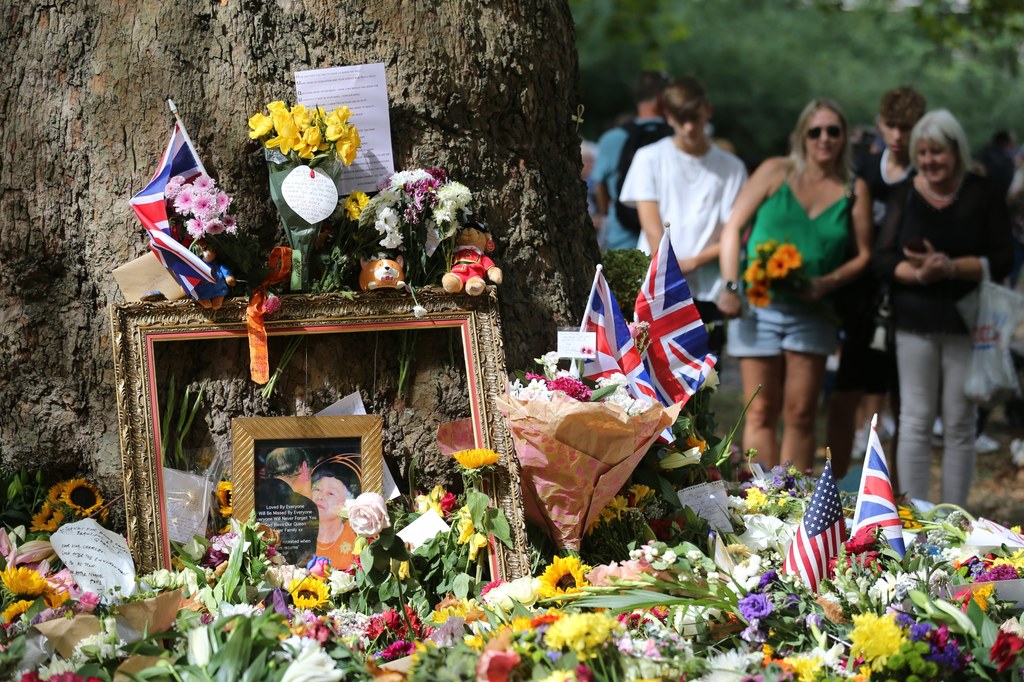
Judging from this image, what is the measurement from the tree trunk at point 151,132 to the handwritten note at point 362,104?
0.04m

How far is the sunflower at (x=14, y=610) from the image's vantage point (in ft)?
8.00

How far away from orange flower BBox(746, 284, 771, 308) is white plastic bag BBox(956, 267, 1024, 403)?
2.73 feet

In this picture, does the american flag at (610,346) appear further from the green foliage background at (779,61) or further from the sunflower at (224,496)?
the green foliage background at (779,61)

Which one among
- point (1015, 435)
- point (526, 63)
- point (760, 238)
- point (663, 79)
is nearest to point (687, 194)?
point (760, 238)

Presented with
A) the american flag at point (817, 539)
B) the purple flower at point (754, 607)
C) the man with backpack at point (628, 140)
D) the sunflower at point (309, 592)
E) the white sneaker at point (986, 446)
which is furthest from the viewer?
the white sneaker at point (986, 446)

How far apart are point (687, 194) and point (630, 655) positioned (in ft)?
10.6

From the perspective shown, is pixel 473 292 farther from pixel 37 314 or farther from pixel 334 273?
pixel 37 314

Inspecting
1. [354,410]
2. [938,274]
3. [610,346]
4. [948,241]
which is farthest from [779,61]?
[354,410]

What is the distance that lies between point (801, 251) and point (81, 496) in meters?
3.21

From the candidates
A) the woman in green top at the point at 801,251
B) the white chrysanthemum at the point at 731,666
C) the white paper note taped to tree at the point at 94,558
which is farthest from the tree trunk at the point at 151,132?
the woman in green top at the point at 801,251

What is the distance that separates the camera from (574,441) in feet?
8.69

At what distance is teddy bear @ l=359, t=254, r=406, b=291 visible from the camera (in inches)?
113

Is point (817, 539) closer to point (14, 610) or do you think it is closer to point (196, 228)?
point (196, 228)

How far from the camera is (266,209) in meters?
3.04
